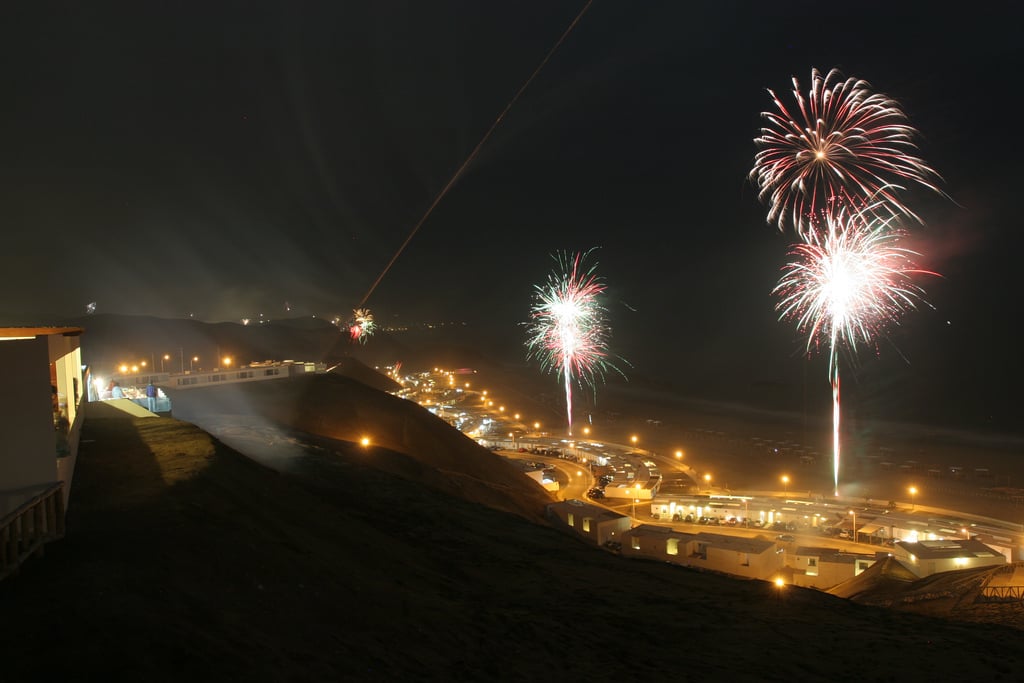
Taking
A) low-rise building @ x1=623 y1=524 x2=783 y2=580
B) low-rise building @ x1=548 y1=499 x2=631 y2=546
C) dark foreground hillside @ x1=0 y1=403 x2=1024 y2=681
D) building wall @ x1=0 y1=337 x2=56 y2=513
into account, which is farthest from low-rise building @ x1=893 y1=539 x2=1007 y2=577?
building wall @ x1=0 y1=337 x2=56 y2=513

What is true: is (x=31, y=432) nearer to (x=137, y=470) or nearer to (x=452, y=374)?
(x=137, y=470)

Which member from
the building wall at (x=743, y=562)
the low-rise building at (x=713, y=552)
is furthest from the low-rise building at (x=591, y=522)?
the building wall at (x=743, y=562)

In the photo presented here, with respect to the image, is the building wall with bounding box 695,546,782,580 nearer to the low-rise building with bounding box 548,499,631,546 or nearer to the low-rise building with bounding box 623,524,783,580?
the low-rise building with bounding box 623,524,783,580

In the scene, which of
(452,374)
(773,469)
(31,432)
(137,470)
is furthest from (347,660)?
(452,374)

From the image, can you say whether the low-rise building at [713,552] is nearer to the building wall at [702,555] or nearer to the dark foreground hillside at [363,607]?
the building wall at [702,555]

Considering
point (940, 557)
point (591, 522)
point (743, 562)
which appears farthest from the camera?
point (591, 522)

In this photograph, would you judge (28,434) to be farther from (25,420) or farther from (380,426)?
(380,426)

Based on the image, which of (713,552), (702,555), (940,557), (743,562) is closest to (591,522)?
(702,555)
